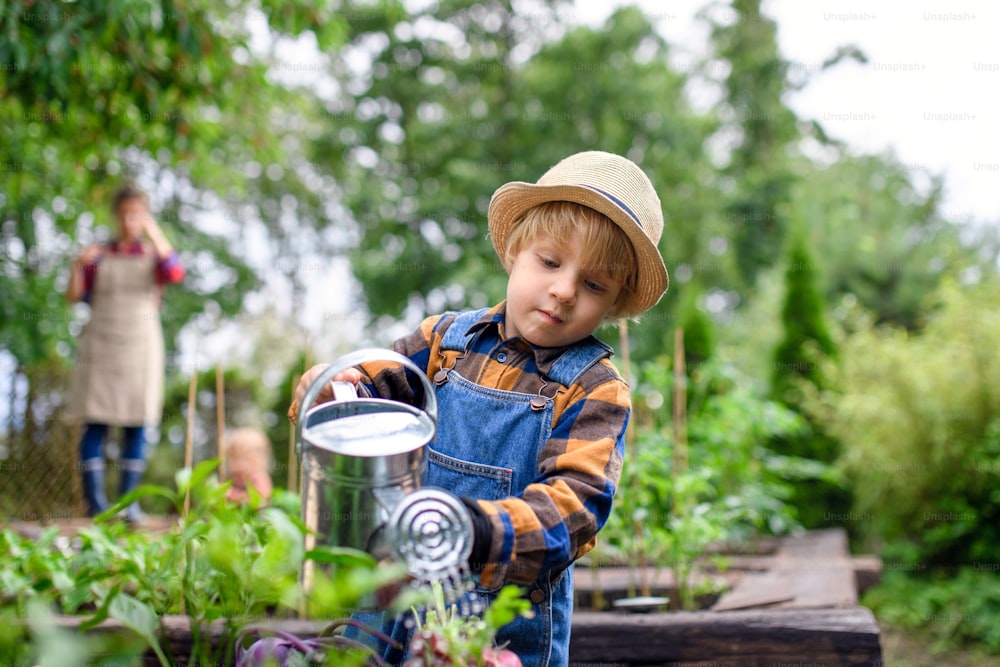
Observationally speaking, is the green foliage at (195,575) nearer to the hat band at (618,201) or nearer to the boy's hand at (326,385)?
the boy's hand at (326,385)

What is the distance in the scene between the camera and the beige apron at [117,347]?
14.7 ft

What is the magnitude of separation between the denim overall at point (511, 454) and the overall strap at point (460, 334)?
0.11m

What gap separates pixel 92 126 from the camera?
15.3ft

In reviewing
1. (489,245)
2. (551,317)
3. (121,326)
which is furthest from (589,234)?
(489,245)

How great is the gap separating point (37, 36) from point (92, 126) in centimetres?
122

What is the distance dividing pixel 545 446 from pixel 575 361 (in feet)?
0.62

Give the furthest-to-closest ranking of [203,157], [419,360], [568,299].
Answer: [203,157] → [419,360] → [568,299]

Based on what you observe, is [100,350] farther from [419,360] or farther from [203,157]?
[419,360]

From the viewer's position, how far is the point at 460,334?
5.40 feet

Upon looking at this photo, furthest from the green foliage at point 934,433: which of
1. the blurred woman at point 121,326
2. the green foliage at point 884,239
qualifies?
the green foliage at point 884,239

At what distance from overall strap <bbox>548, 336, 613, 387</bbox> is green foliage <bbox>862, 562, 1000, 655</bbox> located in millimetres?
3477

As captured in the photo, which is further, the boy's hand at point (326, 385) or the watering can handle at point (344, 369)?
the boy's hand at point (326, 385)

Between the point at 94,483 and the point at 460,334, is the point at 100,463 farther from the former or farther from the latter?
the point at 460,334

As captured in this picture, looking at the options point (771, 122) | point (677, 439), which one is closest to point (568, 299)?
point (677, 439)
